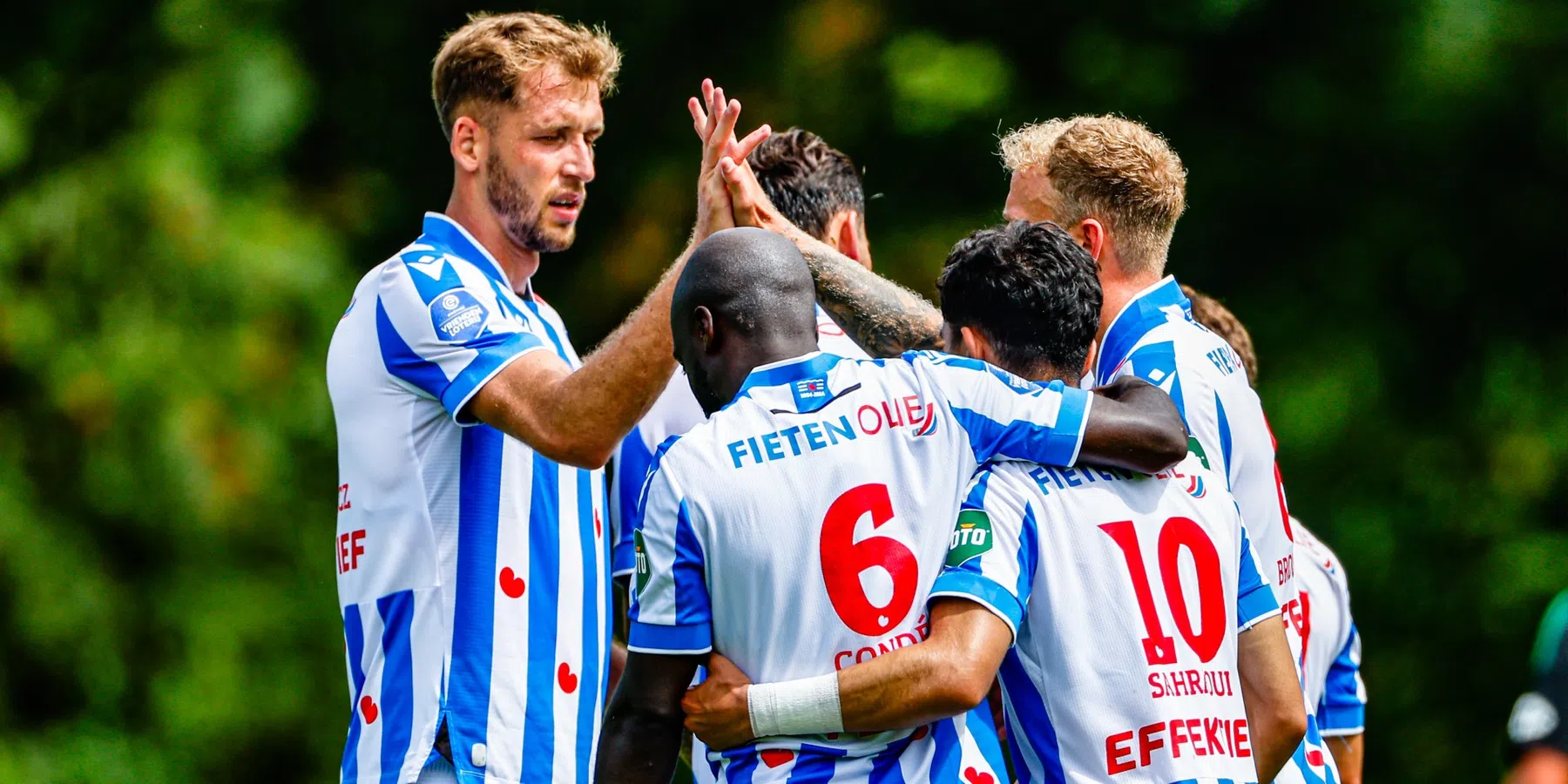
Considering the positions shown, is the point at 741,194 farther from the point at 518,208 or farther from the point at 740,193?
the point at 518,208

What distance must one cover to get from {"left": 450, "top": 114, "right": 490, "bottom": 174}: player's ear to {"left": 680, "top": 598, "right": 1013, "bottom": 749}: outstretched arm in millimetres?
1816

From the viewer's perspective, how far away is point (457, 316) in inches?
148

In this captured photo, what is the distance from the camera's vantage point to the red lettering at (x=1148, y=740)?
2.90 m

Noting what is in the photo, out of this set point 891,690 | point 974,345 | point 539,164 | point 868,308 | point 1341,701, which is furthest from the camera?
point 1341,701

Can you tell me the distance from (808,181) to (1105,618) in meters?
2.02

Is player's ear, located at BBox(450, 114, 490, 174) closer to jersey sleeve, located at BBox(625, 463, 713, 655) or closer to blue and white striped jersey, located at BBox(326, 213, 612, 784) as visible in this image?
blue and white striped jersey, located at BBox(326, 213, 612, 784)

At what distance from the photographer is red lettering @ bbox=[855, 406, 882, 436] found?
2934mm

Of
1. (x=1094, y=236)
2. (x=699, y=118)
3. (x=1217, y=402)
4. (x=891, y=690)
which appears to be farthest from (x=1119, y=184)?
(x=891, y=690)

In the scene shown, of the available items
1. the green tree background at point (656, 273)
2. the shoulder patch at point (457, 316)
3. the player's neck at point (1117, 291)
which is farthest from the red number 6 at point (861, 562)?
the green tree background at point (656, 273)

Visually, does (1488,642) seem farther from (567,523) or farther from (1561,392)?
(567,523)

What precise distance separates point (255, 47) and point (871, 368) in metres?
8.70

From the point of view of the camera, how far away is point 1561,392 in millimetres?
9422

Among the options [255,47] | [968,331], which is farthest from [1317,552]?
[255,47]

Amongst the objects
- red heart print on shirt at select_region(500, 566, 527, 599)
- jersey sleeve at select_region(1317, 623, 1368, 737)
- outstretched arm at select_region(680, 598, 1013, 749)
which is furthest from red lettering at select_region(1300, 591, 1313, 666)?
red heart print on shirt at select_region(500, 566, 527, 599)
